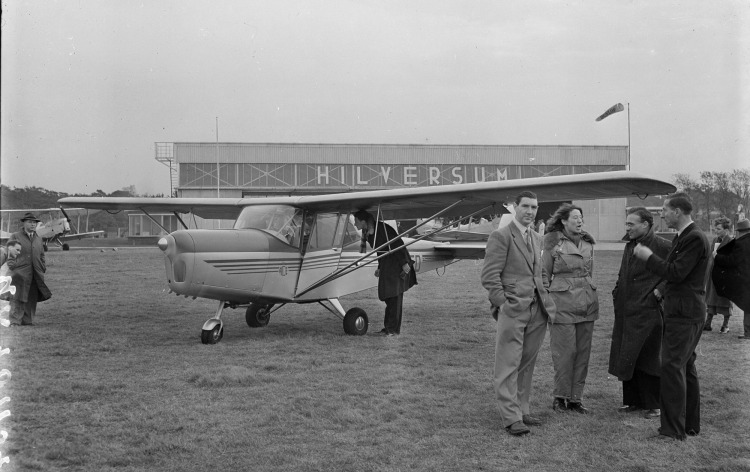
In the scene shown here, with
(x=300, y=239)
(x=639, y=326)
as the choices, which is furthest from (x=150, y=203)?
(x=639, y=326)

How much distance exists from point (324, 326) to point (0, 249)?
7826 mm

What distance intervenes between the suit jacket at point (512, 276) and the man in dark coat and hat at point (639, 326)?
2.52 feet

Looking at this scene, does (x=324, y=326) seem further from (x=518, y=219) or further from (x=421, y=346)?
(x=518, y=219)

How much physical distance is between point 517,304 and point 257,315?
6.26 m

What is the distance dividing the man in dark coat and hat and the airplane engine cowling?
5.15 meters

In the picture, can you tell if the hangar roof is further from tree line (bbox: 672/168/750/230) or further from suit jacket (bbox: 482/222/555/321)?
suit jacket (bbox: 482/222/555/321)

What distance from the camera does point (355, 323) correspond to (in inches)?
386

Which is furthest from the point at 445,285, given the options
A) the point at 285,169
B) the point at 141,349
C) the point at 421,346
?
the point at 285,169

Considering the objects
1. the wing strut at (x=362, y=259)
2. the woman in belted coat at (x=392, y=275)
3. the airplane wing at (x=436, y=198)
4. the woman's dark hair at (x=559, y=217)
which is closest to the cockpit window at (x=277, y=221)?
the airplane wing at (x=436, y=198)

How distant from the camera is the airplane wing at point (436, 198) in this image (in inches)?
288

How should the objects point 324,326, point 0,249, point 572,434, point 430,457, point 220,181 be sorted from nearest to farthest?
point 0,249 < point 430,457 < point 572,434 < point 324,326 < point 220,181

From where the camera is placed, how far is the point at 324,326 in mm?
10672

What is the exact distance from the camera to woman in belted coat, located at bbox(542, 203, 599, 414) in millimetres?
5582

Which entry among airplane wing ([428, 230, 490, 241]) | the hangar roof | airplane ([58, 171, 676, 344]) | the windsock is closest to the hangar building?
the hangar roof
